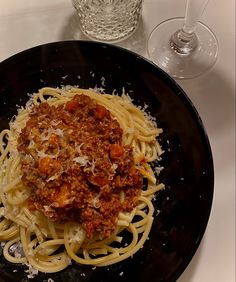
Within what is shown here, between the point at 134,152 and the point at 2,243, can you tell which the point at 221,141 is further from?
the point at 2,243

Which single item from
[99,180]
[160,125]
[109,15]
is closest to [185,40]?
[109,15]

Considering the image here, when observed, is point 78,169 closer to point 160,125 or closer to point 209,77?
point 160,125

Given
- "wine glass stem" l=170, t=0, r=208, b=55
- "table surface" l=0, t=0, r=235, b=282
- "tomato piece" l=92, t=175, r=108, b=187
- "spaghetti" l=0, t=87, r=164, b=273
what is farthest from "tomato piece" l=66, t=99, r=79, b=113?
"wine glass stem" l=170, t=0, r=208, b=55

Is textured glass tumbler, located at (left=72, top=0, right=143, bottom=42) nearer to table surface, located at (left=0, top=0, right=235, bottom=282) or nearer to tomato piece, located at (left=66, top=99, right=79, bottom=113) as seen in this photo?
table surface, located at (left=0, top=0, right=235, bottom=282)

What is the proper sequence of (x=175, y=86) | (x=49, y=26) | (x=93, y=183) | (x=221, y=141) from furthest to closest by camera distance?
(x=49, y=26) < (x=221, y=141) < (x=175, y=86) < (x=93, y=183)

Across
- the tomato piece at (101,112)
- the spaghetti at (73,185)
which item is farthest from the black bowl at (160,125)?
the tomato piece at (101,112)

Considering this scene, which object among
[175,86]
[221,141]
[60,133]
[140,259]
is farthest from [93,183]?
[221,141]
